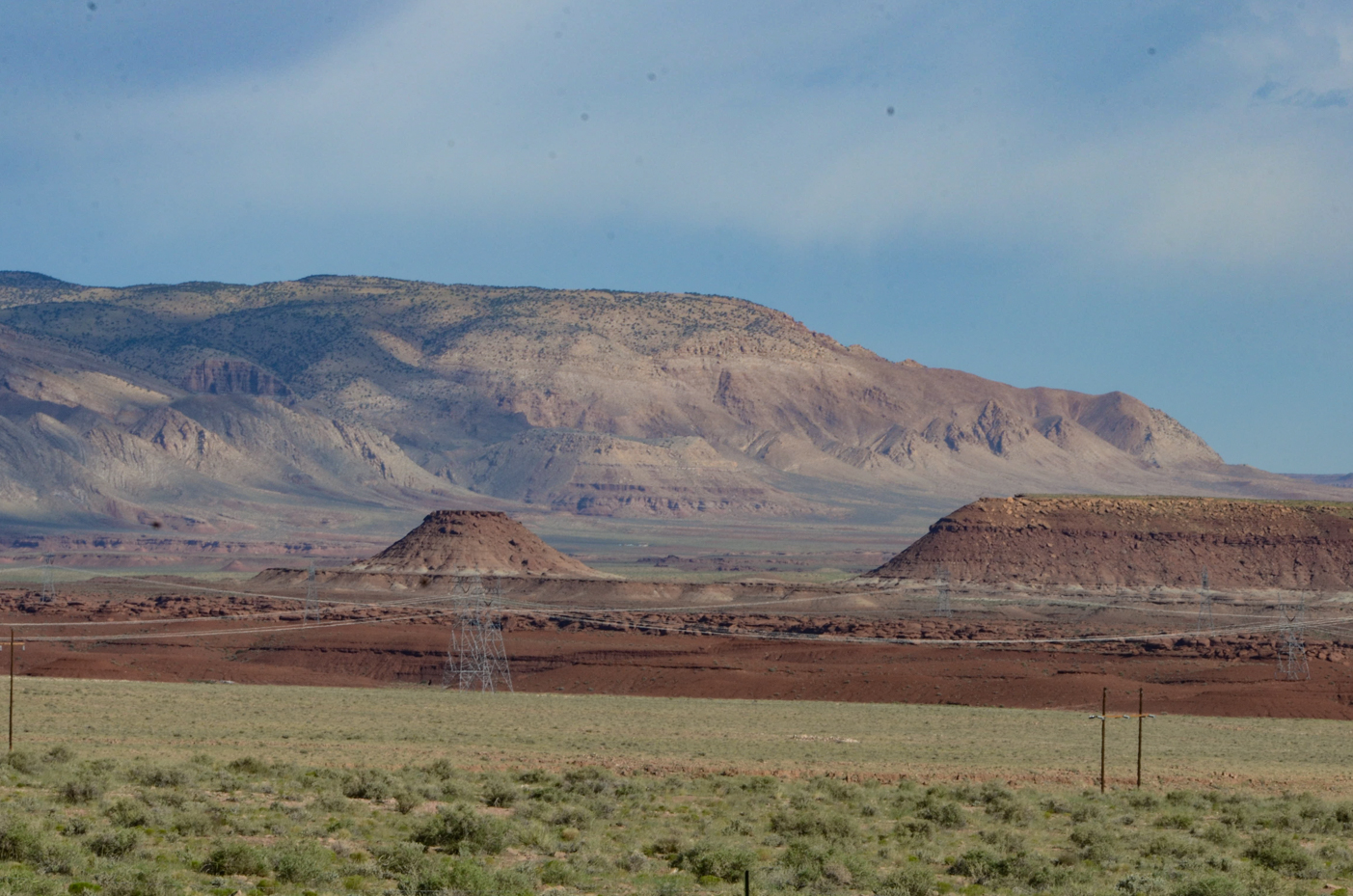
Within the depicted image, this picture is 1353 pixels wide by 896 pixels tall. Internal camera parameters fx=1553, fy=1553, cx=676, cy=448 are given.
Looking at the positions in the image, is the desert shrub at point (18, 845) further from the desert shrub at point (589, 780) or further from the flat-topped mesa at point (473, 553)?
the flat-topped mesa at point (473, 553)

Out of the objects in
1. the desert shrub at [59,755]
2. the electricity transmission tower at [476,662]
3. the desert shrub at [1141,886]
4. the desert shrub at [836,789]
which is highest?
the desert shrub at [1141,886]

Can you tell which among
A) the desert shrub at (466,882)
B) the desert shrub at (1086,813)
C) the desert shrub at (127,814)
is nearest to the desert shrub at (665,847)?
the desert shrub at (466,882)

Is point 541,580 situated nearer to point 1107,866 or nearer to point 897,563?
point 897,563

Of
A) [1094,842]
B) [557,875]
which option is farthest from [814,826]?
[557,875]

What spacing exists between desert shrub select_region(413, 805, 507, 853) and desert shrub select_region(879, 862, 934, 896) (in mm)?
5163

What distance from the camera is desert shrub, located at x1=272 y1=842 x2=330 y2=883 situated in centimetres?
1758

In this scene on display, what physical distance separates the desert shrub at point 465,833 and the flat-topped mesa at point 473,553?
111m

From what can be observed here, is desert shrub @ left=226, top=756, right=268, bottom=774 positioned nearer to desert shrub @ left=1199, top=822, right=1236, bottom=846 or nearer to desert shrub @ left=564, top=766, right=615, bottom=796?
desert shrub @ left=564, top=766, right=615, bottom=796

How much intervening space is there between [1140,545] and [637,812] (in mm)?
107913

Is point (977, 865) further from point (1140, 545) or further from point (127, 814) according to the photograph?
point (1140, 545)

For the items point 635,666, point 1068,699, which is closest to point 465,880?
point 1068,699

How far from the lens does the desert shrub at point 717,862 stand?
1897 centimetres

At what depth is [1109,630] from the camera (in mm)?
99312

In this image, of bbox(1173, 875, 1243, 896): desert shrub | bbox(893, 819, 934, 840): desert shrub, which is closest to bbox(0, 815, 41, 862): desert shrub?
bbox(893, 819, 934, 840): desert shrub
